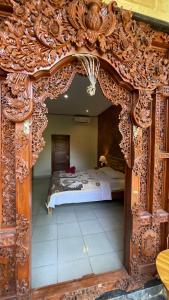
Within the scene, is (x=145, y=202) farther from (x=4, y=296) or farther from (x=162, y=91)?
(x=4, y=296)

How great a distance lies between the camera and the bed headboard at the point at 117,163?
4.89 meters

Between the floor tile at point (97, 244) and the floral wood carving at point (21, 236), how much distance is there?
3.71ft

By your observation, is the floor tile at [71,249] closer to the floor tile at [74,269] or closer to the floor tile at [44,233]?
the floor tile at [74,269]

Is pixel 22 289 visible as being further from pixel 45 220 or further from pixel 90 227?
pixel 45 220

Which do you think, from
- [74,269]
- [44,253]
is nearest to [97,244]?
[74,269]

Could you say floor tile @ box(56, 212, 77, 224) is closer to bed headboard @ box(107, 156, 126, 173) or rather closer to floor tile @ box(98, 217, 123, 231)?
floor tile @ box(98, 217, 123, 231)

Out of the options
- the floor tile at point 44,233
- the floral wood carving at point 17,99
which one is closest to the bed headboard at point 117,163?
the floor tile at point 44,233

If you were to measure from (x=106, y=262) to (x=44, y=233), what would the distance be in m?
1.13

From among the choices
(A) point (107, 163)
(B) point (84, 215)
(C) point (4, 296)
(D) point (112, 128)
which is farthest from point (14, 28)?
(A) point (107, 163)

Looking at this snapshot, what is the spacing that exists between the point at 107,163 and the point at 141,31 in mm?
4688

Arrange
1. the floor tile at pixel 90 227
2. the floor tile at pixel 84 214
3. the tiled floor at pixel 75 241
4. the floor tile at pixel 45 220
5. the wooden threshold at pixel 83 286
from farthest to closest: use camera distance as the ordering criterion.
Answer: the floor tile at pixel 84 214 → the floor tile at pixel 45 220 → the floor tile at pixel 90 227 → the tiled floor at pixel 75 241 → the wooden threshold at pixel 83 286

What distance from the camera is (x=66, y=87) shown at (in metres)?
1.56

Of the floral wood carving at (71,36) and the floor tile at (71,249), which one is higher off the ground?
the floral wood carving at (71,36)

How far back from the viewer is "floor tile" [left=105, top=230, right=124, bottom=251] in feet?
8.17
